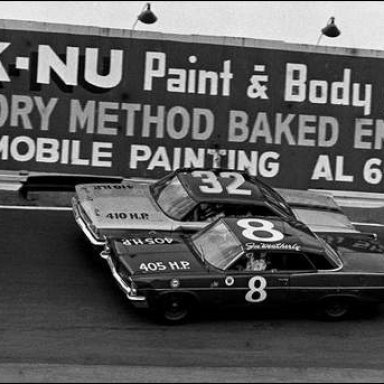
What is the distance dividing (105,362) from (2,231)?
489 cm

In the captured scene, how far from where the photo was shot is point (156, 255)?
11.7 m

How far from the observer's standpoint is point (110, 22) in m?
16.9

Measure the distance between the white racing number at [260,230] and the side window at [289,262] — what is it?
236mm

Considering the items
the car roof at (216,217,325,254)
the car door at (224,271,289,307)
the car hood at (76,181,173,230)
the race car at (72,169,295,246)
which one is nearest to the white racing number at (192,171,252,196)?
the race car at (72,169,295,246)

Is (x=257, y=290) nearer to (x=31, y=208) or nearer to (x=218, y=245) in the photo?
(x=218, y=245)

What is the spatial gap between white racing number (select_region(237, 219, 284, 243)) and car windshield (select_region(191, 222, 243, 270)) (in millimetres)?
189

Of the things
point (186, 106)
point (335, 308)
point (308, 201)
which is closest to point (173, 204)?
point (308, 201)

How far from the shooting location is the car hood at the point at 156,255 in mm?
11297

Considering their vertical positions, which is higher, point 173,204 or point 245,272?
point 245,272

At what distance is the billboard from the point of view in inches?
634

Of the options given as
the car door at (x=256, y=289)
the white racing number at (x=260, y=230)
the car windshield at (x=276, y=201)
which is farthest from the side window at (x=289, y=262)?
the car windshield at (x=276, y=201)

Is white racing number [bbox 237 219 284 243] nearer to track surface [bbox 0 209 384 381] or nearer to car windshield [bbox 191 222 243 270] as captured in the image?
car windshield [bbox 191 222 243 270]

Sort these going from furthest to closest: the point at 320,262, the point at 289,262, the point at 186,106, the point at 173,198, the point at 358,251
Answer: the point at 186,106 < the point at 173,198 < the point at 358,251 < the point at 320,262 < the point at 289,262

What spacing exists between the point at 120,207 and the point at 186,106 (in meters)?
3.54
